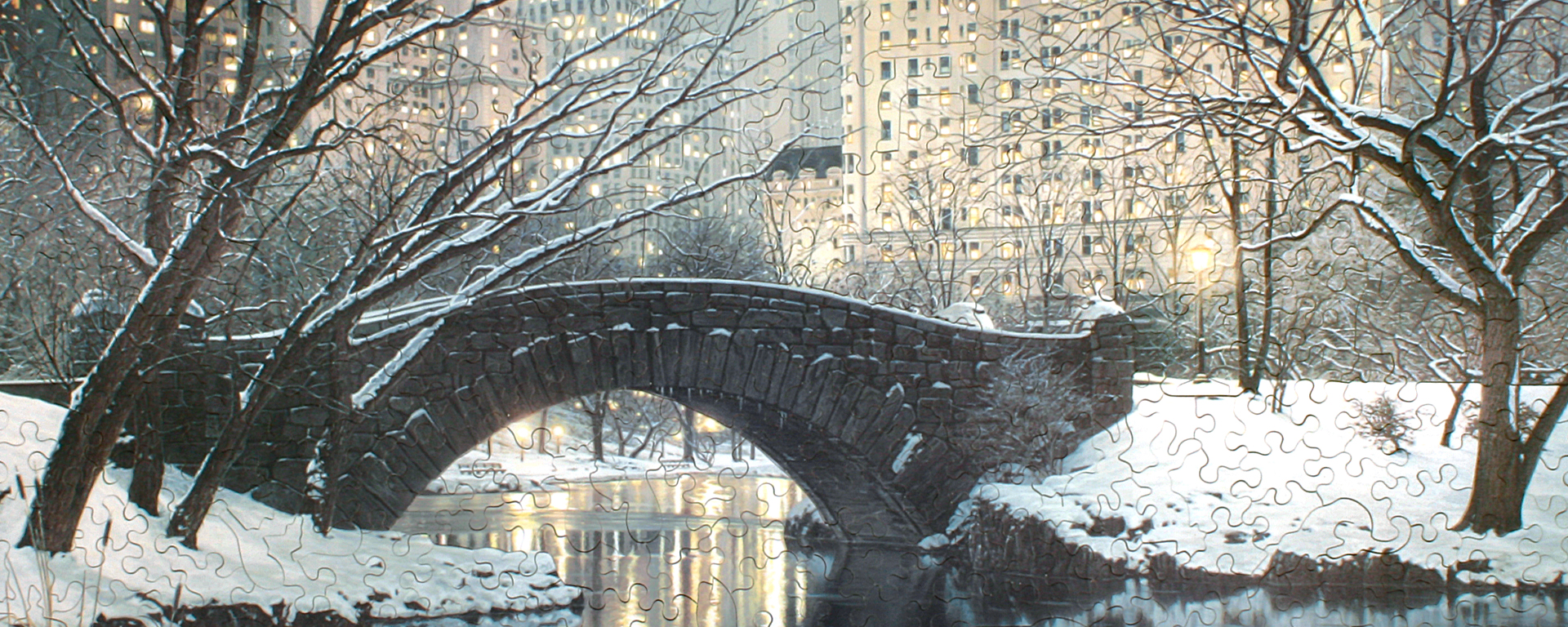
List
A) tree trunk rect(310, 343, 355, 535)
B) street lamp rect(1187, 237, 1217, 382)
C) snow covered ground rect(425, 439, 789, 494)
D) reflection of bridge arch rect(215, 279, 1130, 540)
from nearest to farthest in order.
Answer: street lamp rect(1187, 237, 1217, 382) → snow covered ground rect(425, 439, 789, 494) → tree trunk rect(310, 343, 355, 535) → reflection of bridge arch rect(215, 279, 1130, 540)

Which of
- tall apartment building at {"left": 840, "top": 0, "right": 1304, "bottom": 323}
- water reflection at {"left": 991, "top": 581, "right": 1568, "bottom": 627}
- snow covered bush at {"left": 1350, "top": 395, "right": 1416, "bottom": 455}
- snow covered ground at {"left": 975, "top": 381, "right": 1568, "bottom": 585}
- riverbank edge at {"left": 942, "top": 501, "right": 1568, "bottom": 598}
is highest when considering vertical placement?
tall apartment building at {"left": 840, "top": 0, "right": 1304, "bottom": 323}

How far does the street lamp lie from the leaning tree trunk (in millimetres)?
Result: 1391

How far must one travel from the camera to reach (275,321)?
22.0 feet

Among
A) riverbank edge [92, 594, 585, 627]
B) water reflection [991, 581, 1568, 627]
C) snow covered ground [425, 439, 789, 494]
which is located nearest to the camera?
riverbank edge [92, 594, 585, 627]

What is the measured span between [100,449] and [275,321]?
1.67 m

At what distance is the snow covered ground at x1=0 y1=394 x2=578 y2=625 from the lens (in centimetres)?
489

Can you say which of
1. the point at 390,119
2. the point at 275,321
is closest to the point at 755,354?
the point at 390,119

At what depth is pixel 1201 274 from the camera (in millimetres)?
5191

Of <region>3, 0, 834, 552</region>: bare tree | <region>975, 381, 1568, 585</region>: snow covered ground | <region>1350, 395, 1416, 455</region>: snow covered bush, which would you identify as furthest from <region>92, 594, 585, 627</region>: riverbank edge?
<region>1350, 395, 1416, 455</region>: snow covered bush

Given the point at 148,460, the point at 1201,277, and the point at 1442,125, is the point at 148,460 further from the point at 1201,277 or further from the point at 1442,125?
the point at 1442,125

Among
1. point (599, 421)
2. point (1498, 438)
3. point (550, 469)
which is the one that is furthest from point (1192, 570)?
point (599, 421)

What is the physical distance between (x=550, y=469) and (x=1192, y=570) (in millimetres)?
3207

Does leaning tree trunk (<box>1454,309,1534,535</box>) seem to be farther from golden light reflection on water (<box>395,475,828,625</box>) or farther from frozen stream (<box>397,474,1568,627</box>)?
golden light reflection on water (<box>395,475,828,625</box>)

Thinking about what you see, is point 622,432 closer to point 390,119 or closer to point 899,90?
point 390,119
